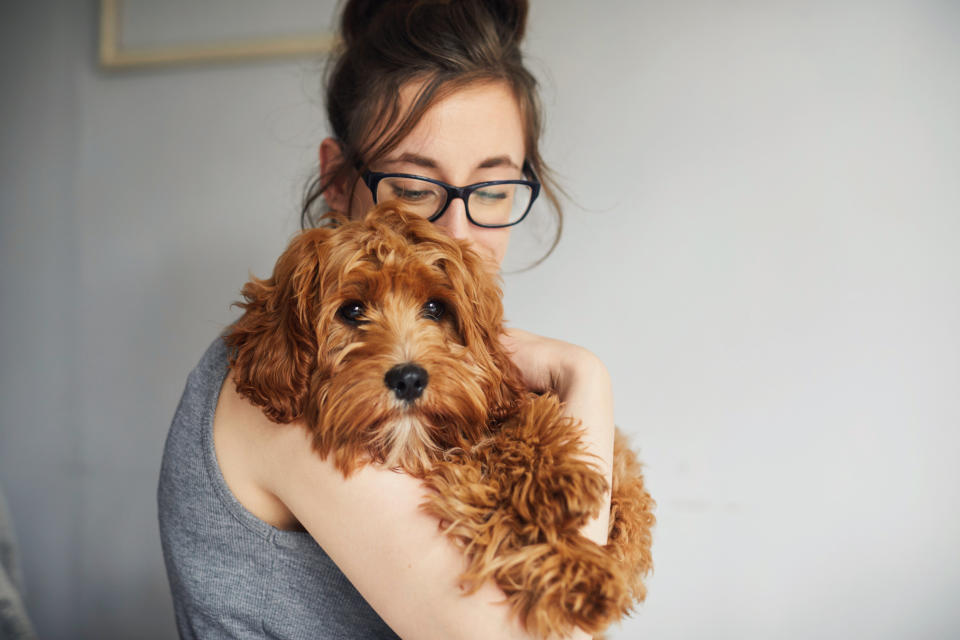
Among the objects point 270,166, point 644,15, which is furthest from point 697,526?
point 270,166

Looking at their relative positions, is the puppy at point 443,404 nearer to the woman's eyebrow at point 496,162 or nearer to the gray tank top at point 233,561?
the gray tank top at point 233,561

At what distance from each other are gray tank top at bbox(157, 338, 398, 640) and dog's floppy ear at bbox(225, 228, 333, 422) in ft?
0.37

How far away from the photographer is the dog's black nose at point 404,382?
1025 millimetres

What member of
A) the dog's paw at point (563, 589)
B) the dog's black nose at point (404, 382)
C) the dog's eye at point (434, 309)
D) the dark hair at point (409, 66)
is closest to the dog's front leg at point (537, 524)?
the dog's paw at point (563, 589)

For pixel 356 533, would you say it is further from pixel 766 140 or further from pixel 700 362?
pixel 766 140

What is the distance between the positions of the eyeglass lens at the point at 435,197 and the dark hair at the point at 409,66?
0.28 feet

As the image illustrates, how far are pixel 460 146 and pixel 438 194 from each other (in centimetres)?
13

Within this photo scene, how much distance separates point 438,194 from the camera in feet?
4.58

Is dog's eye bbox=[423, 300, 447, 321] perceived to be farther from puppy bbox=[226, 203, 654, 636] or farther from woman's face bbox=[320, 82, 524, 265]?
woman's face bbox=[320, 82, 524, 265]

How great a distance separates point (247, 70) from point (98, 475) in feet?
6.54

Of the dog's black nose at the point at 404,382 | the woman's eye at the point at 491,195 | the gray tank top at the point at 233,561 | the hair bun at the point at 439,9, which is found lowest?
the gray tank top at the point at 233,561

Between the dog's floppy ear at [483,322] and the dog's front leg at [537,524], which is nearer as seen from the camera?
the dog's front leg at [537,524]

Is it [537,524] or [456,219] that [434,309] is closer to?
[456,219]

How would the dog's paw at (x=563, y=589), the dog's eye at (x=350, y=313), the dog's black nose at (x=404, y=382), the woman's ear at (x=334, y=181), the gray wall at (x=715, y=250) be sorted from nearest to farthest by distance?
the dog's paw at (x=563, y=589), the dog's black nose at (x=404, y=382), the dog's eye at (x=350, y=313), the woman's ear at (x=334, y=181), the gray wall at (x=715, y=250)
